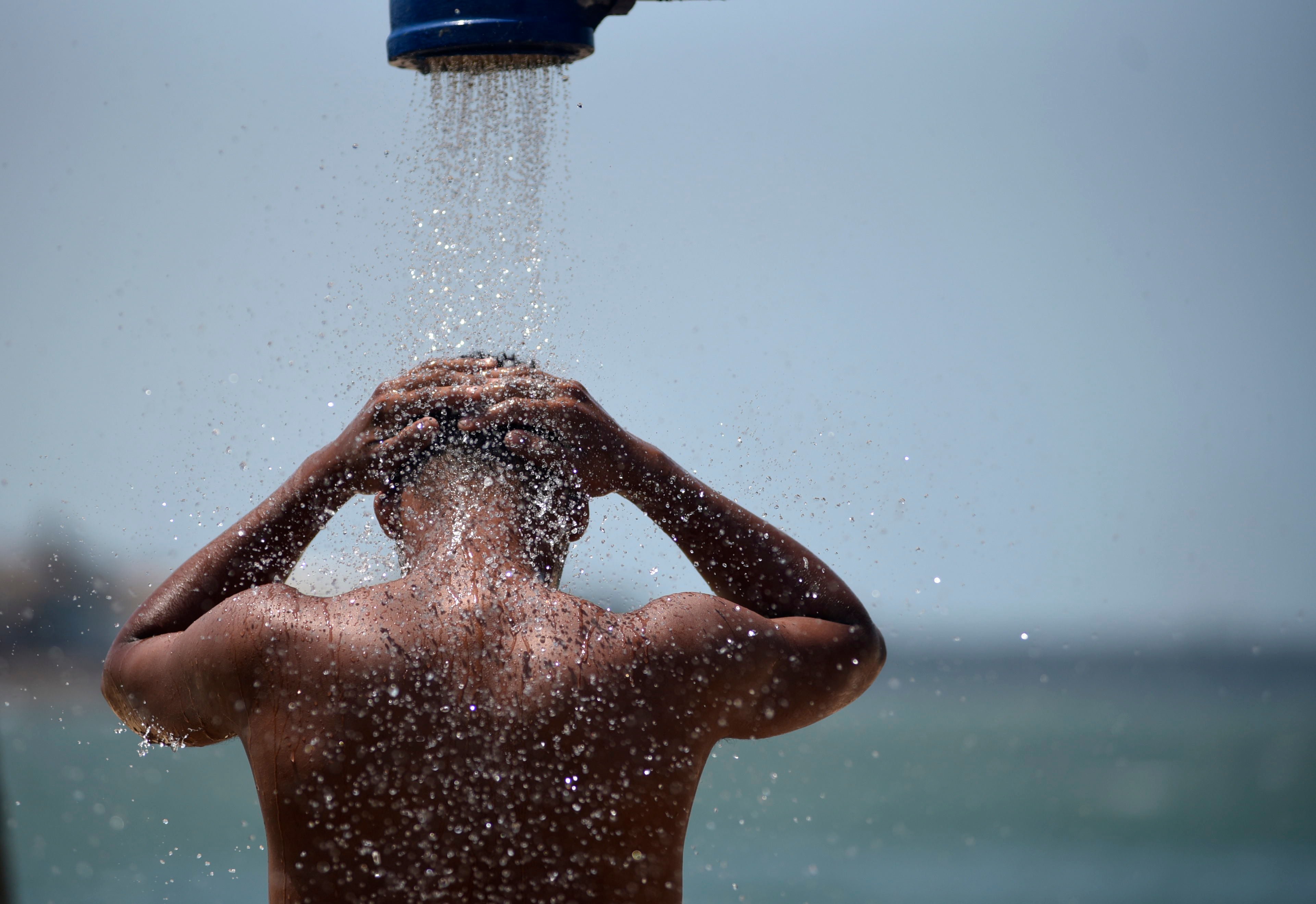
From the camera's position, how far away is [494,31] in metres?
2.60

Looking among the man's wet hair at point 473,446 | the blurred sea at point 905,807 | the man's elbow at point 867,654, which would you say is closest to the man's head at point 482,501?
the man's wet hair at point 473,446

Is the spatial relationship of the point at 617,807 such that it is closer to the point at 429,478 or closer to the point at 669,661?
the point at 669,661

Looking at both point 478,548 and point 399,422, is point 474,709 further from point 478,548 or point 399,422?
point 399,422

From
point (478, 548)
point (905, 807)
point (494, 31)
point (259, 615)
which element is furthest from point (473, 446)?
point (905, 807)

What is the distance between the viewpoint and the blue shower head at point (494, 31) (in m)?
2.60

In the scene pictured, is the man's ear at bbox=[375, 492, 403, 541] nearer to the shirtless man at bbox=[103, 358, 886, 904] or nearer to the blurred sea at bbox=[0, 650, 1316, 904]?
the shirtless man at bbox=[103, 358, 886, 904]

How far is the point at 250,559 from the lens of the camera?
233cm

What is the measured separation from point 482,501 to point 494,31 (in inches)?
43.5

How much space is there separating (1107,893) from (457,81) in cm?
1811

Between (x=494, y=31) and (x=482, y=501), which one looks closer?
(x=482, y=501)

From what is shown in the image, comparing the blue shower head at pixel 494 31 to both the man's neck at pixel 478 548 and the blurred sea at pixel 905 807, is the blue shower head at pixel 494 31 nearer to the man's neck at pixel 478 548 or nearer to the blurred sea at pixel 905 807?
the man's neck at pixel 478 548

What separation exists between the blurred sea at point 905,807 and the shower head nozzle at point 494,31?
15.1 metres

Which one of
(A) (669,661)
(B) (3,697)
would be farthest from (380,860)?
(B) (3,697)

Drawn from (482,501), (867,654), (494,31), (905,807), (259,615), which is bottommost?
(905,807)
